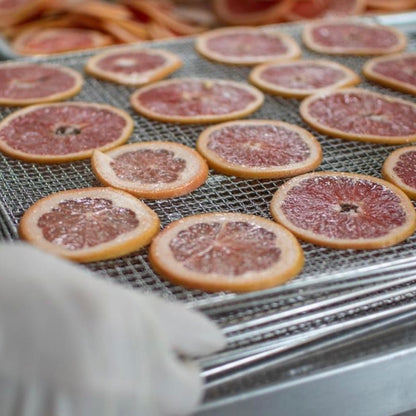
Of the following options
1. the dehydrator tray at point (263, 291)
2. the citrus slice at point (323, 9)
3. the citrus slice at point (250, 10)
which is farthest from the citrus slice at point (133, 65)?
the citrus slice at point (323, 9)

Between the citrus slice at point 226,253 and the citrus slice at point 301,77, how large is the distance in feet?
3.22

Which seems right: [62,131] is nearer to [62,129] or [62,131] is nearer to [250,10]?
[62,129]

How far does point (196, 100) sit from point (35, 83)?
0.62 metres

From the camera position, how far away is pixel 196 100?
8.96 feet

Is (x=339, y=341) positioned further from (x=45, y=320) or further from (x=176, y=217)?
(x=45, y=320)

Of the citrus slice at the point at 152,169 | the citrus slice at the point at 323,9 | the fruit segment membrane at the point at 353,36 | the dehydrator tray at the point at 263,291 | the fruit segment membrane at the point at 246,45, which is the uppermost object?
the fruit segment membrane at the point at 353,36

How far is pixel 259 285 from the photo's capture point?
1.72 meters

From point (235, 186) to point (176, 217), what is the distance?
0.25 m

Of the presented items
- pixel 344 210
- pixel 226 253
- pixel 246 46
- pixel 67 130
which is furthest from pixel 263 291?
pixel 246 46

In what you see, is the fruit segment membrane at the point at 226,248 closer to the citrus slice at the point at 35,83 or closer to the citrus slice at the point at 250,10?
the citrus slice at the point at 35,83

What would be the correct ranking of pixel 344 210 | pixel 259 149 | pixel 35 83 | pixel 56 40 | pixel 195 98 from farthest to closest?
pixel 56 40 → pixel 35 83 → pixel 195 98 → pixel 259 149 → pixel 344 210

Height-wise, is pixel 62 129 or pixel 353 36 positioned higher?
pixel 353 36

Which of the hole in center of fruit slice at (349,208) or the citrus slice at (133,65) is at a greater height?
the citrus slice at (133,65)

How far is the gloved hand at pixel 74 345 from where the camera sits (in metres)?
1.33
